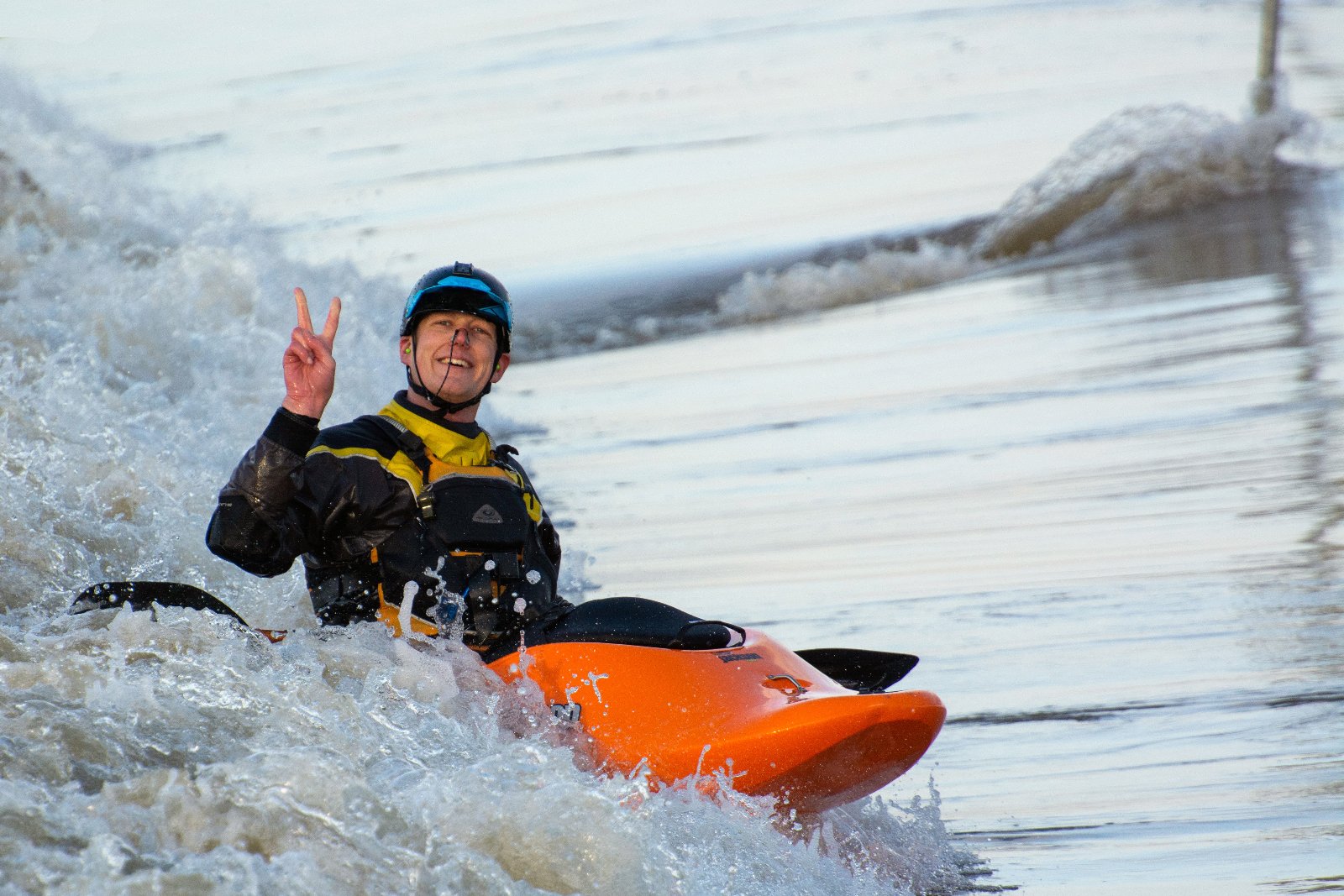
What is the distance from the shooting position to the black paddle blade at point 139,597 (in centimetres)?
368

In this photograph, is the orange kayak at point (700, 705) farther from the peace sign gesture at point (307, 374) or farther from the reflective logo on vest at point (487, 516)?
the peace sign gesture at point (307, 374)

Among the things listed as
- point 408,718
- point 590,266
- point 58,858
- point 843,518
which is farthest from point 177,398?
point 590,266

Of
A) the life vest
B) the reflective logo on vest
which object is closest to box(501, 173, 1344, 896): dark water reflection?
the life vest

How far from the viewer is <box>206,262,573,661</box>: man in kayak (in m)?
3.66

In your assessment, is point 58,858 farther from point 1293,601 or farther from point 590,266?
point 590,266

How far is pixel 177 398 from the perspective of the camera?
26.2ft

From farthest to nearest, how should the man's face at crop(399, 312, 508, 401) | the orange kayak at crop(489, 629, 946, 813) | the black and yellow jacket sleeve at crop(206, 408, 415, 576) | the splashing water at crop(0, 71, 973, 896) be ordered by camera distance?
the man's face at crop(399, 312, 508, 401) < the black and yellow jacket sleeve at crop(206, 408, 415, 576) < the orange kayak at crop(489, 629, 946, 813) < the splashing water at crop(0, 71, 973, 896)

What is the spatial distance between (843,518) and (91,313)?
417 centimetres

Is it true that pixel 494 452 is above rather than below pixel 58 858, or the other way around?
above

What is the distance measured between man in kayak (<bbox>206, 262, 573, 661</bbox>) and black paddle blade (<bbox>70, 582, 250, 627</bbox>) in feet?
0.42

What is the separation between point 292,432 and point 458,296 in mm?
786

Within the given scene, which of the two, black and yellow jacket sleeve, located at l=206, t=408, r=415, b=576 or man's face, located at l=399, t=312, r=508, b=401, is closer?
black and yellow jacket sleeve, located at l=206, t=408, r=415, b=576

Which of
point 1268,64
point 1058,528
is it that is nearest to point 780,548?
point 1058,528

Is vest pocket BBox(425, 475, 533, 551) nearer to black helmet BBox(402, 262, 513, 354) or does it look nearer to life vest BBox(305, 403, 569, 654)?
life vest BBox(305, 403, 569, 654)
